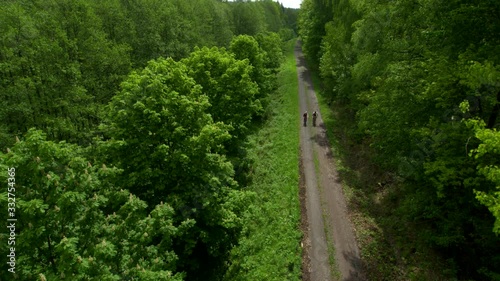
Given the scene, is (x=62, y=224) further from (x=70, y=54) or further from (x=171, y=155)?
(x=70, y=54)

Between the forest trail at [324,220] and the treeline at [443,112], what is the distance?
412 cm

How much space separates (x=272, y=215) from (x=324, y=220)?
3.77m

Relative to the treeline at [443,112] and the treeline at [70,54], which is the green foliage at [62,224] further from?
the treeline at [70,54]

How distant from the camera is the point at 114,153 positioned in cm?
1504

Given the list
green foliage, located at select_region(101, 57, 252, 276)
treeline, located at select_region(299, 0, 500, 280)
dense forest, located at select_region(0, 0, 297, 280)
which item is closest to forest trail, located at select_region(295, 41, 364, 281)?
treeline, located at select_region(299, 0, 500, 280)

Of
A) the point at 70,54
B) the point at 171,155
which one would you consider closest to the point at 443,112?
the point at 171,155

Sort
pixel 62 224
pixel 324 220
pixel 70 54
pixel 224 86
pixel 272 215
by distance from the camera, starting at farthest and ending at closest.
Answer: pixel 70 54 → pixel 224 86 → pixel 272 215 → pixel 324 220 → pixel 62 224

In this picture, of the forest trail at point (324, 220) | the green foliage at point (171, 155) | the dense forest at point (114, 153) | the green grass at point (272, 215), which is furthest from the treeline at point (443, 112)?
the green foliage at point (171, 155)

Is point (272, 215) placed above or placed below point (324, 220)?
above

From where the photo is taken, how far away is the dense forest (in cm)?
899

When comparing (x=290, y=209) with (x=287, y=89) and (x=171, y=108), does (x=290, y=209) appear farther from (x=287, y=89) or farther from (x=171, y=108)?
(x=287, y=89)

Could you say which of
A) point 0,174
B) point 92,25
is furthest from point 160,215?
point 92,25

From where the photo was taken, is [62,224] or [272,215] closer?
[62,224]

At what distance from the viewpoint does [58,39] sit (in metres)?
26.2
